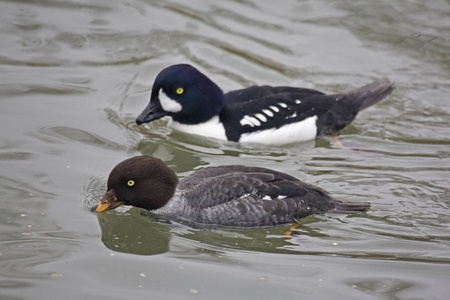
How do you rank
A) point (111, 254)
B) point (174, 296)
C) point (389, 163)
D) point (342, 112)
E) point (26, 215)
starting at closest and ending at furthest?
1. point (174, 296)
2. point (111, 254)
3. point (26, 215)
4. point (389, 163)
5. point (342, 112)

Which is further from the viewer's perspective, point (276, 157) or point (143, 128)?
point (143, 128)

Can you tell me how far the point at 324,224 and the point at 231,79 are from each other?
4.68m

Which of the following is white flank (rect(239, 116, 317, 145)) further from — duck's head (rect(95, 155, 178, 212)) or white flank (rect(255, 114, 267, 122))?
duck's head (rect(95, 155, 178, 212))

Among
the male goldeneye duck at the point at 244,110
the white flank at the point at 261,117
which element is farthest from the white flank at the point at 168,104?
the white flank at the point at 261,117

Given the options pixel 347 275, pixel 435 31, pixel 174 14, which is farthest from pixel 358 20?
pixel 347 275

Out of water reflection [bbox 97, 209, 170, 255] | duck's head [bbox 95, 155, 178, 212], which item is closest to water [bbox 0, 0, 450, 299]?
water reflection [bbox 97, 209, 170, 255]

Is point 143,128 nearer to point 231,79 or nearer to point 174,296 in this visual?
point 231,79

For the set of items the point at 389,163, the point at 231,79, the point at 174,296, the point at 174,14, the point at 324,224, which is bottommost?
the point at 174,296

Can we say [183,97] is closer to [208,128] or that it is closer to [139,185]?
[208,128]

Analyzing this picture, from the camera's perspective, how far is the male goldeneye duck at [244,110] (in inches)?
390

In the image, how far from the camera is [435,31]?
13094 mm

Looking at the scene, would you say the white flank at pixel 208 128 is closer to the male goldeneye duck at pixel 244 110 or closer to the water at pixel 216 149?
the male goldeneye duck at pixel 244 110

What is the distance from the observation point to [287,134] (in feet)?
32.9

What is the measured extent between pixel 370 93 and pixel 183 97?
2.78 meters
